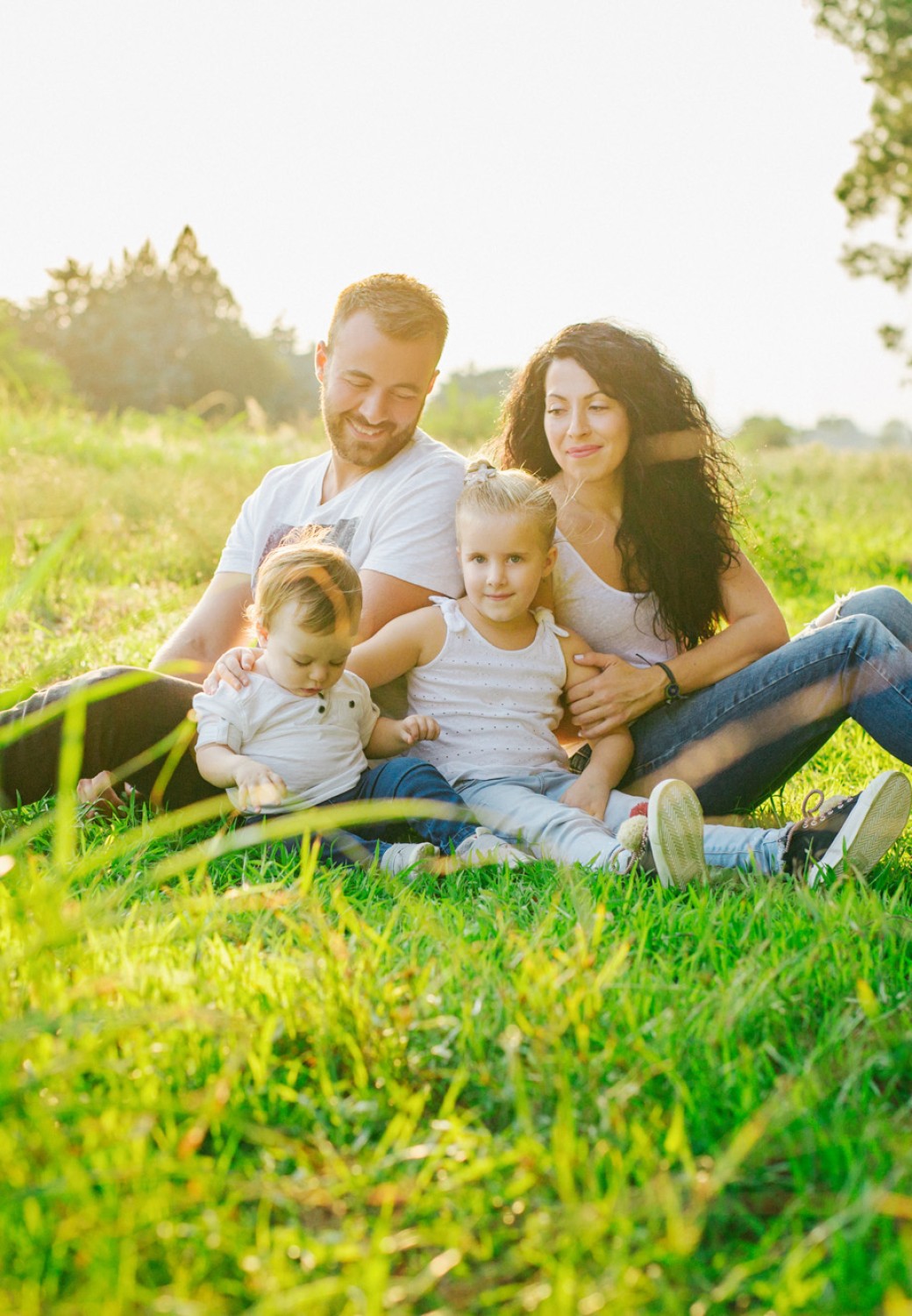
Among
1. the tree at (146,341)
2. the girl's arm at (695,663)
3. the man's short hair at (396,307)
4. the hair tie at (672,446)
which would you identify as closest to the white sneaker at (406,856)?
the girl's arm at (695,663)

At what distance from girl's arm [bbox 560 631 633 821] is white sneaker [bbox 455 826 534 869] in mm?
293

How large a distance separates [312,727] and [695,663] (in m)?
1.11

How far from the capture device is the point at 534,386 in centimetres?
337

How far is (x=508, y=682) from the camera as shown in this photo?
3061 mm

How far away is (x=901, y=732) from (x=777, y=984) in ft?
3.91

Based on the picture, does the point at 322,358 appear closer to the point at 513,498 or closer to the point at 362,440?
the point at 362,440

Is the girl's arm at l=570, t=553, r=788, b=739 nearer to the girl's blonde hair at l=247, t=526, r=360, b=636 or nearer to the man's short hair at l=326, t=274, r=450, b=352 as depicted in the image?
the girl's blonde hair at l=247, t=526, r=360, b=636

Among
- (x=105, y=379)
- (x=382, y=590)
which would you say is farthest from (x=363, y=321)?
(x=105, y=379)

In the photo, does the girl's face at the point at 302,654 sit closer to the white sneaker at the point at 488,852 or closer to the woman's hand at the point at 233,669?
the woman's hand at the point at 233,669

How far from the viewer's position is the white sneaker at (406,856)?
258 centimetres

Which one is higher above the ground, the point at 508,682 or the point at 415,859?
the point at 508,682

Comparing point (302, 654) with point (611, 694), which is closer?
point (302, 654)

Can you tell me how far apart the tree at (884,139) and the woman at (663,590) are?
552 inches

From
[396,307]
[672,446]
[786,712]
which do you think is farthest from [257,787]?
[672,446]
